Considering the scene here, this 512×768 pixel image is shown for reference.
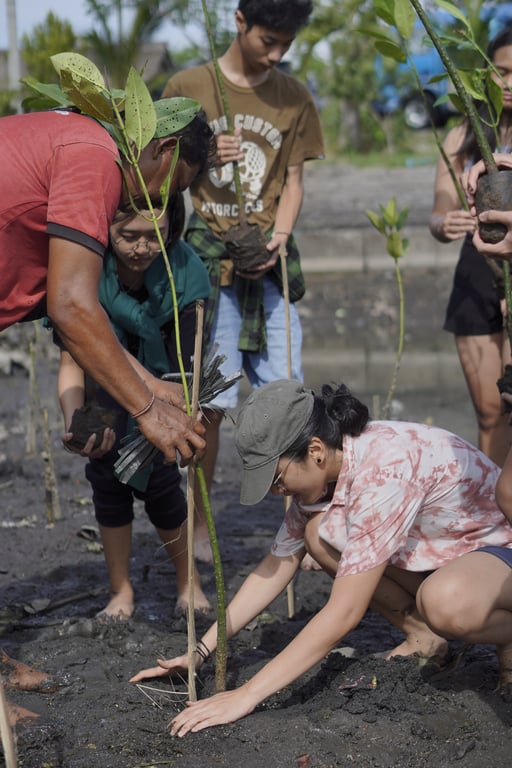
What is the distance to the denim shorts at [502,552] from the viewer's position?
2643 millimetres

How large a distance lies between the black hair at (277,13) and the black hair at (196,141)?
107 cm

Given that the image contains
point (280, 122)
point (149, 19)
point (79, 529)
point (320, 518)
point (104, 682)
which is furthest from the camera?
point (149, 19)

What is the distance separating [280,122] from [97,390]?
143 centimetres

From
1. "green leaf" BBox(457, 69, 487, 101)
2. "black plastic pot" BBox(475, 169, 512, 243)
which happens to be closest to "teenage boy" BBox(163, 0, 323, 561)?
"green leaf" BBox(457, 69, 487, 101)

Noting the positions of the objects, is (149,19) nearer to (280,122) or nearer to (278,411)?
(280,122)

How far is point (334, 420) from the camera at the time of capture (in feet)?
8.59

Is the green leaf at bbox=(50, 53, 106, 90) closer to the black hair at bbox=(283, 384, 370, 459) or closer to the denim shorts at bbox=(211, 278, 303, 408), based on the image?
the black hair at bbox=(283, 384, 370, 459)

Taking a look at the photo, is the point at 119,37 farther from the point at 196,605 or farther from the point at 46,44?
the point at 196,605

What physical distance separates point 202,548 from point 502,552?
158cm

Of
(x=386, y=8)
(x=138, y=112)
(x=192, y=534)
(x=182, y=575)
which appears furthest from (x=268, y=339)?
(x=138, y=112)

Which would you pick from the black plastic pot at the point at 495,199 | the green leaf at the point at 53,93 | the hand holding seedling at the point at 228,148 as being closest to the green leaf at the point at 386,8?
the hand holding seedling at the point at 228,148

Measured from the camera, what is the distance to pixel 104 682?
2.96 m

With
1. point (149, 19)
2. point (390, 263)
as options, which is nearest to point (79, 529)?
point (390, 263)

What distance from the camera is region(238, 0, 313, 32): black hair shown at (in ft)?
12.1
